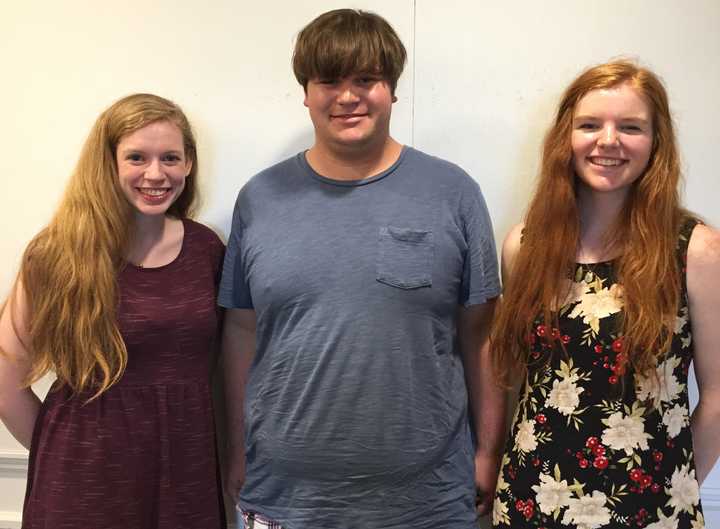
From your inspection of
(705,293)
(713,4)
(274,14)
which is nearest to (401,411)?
(705,293)

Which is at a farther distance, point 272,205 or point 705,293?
point 272,205

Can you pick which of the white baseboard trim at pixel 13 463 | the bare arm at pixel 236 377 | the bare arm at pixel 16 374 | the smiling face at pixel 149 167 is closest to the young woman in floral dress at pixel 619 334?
the bare arm at pixel 236 377

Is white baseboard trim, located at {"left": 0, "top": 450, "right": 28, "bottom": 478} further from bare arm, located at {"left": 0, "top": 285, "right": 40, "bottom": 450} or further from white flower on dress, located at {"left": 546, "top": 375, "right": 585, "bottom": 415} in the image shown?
white flower on dress, located at {"left": 546, "top": 375, "right": 585, "bottom": 415}

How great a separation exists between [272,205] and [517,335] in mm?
611

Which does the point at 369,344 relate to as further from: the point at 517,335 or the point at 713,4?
the point at 713,4

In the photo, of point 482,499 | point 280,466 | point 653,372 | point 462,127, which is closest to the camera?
point 653,372

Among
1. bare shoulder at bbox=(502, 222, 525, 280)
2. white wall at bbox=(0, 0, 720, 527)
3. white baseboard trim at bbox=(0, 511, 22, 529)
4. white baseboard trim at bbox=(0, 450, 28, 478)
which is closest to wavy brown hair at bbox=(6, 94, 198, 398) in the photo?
white wall at bbox=(0, 0, 720, 527)

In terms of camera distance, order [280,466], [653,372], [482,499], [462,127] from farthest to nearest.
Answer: [462,127] → [482,499] → [280,466] → [653,372]

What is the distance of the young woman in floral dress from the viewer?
114 centimetres

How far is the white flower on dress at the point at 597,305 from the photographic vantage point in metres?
1.16

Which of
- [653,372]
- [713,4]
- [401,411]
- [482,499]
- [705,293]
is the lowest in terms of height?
[482,499]

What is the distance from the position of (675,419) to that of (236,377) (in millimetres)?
1009

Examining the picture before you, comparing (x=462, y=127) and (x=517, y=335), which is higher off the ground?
(x=462, y=127)

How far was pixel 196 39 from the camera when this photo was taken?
156 cm
